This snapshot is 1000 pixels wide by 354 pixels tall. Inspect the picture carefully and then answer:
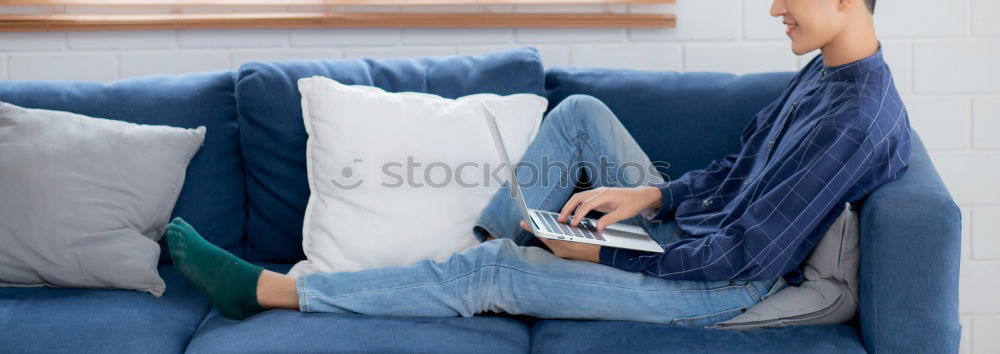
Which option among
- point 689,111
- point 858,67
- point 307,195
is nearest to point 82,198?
point 307,195

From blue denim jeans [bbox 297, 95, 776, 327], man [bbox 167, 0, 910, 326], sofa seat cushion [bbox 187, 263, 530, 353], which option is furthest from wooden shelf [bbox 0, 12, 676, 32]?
sofa seat cushion [bbox 187, 263, 530, 353]

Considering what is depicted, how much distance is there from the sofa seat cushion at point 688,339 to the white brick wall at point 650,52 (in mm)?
986

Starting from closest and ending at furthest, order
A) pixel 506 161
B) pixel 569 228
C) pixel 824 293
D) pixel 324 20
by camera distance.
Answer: pixel 824 293
pixel 569 228
pixel 506 161
pixel 324 20

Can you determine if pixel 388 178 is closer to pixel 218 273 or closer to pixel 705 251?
pixel 218 273

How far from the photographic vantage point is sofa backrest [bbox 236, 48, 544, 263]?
7.16ft

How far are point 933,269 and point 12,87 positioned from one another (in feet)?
6.16

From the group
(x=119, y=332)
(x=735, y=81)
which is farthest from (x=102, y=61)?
(x=735, y=81)

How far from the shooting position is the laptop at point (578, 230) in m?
1.76

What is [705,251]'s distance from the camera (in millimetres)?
1778

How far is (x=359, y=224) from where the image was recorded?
2.03 metres

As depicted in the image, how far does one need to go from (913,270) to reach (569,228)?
1.92ft

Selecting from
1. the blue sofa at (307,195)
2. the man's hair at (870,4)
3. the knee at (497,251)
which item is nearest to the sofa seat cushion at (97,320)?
the blue sofa at (307,195)

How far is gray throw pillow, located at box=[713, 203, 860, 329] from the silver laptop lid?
15.7 inches

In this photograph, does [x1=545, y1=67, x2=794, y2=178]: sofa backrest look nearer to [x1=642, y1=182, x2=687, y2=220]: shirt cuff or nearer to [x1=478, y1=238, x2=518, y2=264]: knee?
[x1=642, y1=182, x2=687, y2=220]: shirt cuff
